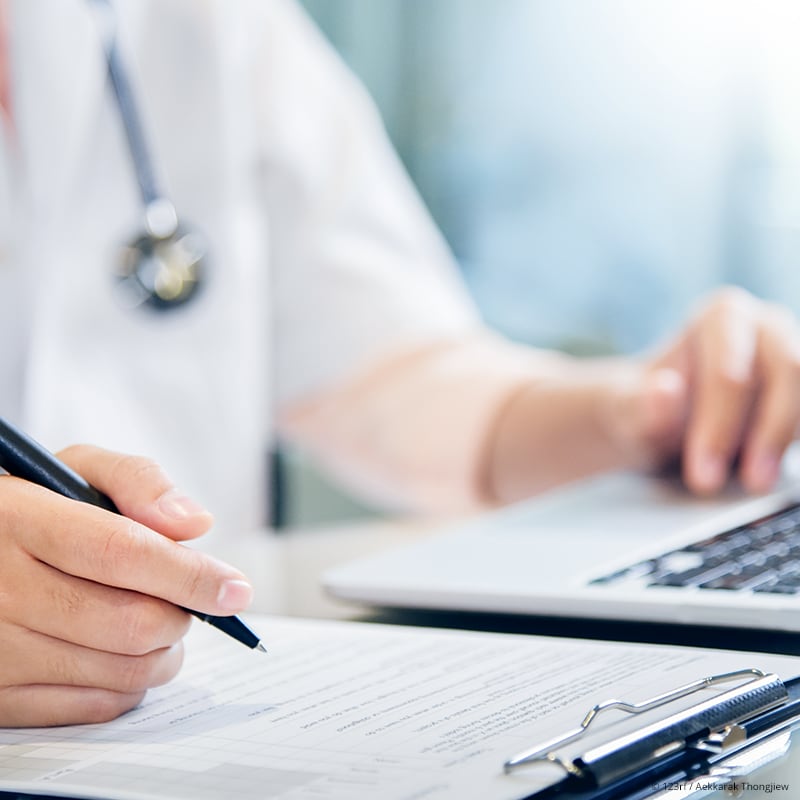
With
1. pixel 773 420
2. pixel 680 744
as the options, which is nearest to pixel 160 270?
pixel 773 420

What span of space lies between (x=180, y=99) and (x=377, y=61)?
1665 mm

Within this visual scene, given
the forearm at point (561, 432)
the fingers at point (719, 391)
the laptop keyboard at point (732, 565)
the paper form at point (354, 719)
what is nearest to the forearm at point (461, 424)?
the forearm at point (561, 432)

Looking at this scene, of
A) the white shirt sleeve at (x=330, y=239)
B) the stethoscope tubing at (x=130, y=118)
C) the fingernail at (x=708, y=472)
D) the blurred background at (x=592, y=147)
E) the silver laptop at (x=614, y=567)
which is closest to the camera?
the silver laptop at (x=614, y=567)

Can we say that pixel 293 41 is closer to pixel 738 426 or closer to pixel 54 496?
pixel 738 426

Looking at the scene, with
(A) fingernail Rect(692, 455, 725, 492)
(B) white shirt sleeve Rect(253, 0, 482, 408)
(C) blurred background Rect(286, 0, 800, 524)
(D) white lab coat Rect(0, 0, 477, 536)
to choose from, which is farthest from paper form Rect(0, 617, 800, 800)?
(C) blurred background Rect(286, 0, 800, 524)

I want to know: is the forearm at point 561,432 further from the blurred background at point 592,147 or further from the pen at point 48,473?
the blurred background at point 592,147

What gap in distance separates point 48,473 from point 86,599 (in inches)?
1.6

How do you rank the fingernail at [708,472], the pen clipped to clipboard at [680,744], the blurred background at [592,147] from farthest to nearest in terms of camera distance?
the blurred background at [592,147], the fingernail at [708,472], the pen clipped to clipboard at [680,744]

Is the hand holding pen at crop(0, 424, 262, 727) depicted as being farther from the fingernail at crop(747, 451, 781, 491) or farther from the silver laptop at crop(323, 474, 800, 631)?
the fingernail at crop(747, 451, 781, 491)

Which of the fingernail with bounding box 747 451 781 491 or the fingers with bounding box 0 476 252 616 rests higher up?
the fingers with bounding box 0 476 252 616

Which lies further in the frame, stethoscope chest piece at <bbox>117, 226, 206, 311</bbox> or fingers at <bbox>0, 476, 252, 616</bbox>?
stethoscope chest piece at <bbox>117, 226, 206, 311</bbox>

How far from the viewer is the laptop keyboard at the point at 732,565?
460 millimetres

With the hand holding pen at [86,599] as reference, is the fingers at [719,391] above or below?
below

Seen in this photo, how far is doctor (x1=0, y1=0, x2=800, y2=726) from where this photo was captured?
0.81 meters
